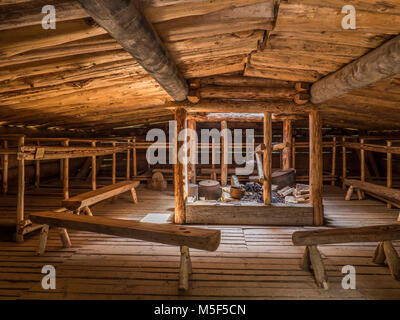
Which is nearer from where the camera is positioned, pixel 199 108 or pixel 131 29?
pixel 131 29

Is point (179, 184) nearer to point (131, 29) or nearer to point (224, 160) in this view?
point (224, 160)

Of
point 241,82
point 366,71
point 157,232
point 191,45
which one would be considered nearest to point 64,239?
point 157,232

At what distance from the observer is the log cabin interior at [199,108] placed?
2361 mm

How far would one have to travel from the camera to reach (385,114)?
7.18m

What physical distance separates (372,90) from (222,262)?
4.90 m

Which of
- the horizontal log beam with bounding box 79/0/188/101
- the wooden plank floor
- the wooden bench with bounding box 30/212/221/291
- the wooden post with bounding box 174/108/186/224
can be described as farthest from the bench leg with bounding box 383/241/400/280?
the horizontal log beam with bounding box 79/0/188/101

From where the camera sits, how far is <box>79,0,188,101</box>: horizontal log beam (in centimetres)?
152

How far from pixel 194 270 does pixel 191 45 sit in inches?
134

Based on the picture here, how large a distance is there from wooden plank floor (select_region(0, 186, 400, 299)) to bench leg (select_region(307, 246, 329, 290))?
0.32ft

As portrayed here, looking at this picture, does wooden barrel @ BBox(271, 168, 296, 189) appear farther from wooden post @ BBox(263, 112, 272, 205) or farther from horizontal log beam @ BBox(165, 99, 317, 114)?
horizontal log beam @ BBox(165, 99, 317, 114)

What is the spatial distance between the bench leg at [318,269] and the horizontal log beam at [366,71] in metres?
2.54

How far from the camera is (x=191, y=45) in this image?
131 inches

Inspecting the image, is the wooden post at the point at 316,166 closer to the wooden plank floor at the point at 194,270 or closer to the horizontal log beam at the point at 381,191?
the wooden plank floor at the point at 194,270

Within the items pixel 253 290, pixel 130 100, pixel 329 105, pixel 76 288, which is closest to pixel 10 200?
pixel 130 100
